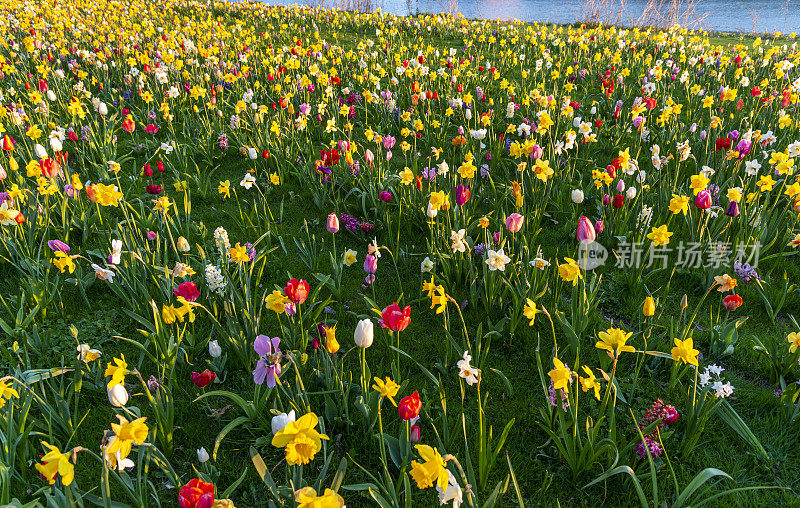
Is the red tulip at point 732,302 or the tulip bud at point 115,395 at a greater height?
the tulip bud at point 115,395

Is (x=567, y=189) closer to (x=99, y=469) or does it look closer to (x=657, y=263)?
(x=657, y=263)

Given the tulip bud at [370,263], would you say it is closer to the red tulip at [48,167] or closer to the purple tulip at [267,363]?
the purple tulip at [267,363]

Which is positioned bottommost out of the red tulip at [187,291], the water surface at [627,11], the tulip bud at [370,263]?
the tulip bud at [370,263]

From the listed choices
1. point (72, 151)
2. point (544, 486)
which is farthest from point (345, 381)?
point (72, 151)

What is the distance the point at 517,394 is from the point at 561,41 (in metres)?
8.93

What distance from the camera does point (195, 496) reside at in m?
1.22

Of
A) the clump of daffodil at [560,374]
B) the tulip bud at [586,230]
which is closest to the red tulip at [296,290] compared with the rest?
the clump of daffodil at [560,374]

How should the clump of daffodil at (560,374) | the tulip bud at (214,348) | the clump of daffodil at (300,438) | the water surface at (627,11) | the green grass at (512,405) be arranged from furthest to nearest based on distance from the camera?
the water surface at (627,11) < the tulip bud at (214,348) < the green grass at (512,405) < the clump of daffodil at (560,374) < the clump of daffodil at (300,438)

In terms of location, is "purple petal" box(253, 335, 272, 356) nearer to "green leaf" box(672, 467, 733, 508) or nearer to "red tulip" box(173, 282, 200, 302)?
"red tulip" box(173, 282, 200, 302)

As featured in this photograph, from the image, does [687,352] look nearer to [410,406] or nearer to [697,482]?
[697,482]

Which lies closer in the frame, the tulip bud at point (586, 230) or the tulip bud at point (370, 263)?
the tulip bud at point (586, 230)

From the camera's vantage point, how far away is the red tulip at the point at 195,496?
120cm

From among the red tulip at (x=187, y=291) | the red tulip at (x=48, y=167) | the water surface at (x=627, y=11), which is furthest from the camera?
the water surface at (x=627, y=11)

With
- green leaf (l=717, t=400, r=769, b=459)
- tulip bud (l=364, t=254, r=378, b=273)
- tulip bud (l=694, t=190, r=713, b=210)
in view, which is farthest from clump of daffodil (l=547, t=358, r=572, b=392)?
tulip bud (l=694, t=190, r=713, b=210)
